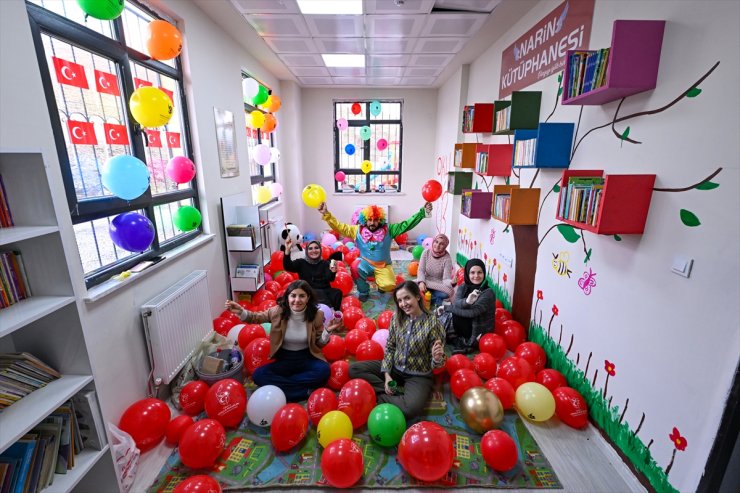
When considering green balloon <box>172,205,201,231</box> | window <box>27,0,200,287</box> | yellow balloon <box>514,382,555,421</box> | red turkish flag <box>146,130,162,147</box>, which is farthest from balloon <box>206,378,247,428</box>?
red turkish flag <box>146,130,162,147</box>

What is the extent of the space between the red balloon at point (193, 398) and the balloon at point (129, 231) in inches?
37.3

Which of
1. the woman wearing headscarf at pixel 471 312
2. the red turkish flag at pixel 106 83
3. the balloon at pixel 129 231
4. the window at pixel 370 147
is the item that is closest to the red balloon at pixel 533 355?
the woman wearing headscarf at pixel 471 312

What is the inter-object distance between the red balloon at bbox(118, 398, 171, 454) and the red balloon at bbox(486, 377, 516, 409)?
6.52 ft

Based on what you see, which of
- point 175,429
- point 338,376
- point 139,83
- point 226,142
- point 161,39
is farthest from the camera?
point 226,142

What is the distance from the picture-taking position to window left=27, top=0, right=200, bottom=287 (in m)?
1.80

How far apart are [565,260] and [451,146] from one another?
3.41 metres

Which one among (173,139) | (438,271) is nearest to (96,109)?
(173,139)

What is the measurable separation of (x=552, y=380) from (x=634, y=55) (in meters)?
1.96

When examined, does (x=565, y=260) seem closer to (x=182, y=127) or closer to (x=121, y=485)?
(x=121, y=485)

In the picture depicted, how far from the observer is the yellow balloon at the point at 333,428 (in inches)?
74.8

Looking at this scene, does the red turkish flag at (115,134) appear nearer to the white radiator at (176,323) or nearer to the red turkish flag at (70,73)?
the red turkish flag at (70,73)

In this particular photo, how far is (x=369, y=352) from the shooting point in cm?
265

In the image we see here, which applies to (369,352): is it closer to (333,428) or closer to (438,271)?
(333,428)

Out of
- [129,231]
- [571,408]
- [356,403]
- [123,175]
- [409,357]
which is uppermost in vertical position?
[123,175]
